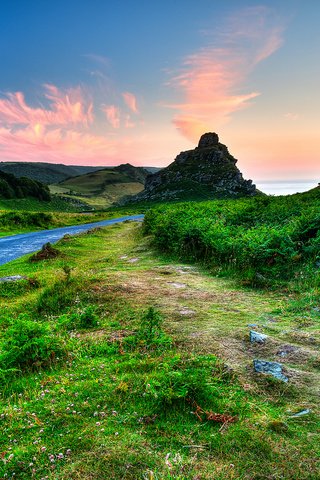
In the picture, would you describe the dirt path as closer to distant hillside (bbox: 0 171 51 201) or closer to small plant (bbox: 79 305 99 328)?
small plant (bbox: 79 305 99 328)

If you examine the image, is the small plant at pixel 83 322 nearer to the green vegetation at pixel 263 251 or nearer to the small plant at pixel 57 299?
the small plant at pixel 57 299

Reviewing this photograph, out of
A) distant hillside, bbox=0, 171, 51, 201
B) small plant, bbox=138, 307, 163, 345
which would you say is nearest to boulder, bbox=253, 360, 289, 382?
small plant, bbox=138, 307, 163, 345

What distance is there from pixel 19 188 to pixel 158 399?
9449 centimetres

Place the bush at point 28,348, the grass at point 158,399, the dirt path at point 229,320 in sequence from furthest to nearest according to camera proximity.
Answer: the bush at point 28,348
the dirt path at point 229,320
the grass at point 158,399

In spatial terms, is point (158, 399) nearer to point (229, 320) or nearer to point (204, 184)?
point (229, 320)

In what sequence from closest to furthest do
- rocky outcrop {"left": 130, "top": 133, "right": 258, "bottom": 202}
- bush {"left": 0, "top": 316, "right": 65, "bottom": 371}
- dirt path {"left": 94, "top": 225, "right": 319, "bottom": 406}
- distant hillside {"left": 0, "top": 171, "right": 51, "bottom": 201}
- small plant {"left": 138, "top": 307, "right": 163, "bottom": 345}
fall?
dirt path {"left": 94, "top": 225, "right": 319, "bottom": 406}
bush {"left": 0, "top": 316, "right": 65, "bottom": 371}
small plant {"left": 138, "top": 307, "right": 163, "bottom": 345}
distant hillside {"left": 0, "top": 171, "right": 51, "bottom": 201}
rocky outcrop {"left": 130, "top": 133, "right": 258, "bottom": 202}

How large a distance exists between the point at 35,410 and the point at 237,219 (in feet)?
54.9

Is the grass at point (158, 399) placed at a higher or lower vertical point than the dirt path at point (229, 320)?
lower

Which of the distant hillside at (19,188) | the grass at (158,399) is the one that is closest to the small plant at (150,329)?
the grass at (158,399)

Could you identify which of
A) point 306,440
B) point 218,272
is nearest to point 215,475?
point 306,440

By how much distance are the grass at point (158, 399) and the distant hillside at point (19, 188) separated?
8400 cm

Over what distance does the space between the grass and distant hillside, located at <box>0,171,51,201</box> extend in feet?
276

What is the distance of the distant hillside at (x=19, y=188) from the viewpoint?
83438 millimetres

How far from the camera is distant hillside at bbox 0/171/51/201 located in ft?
274
